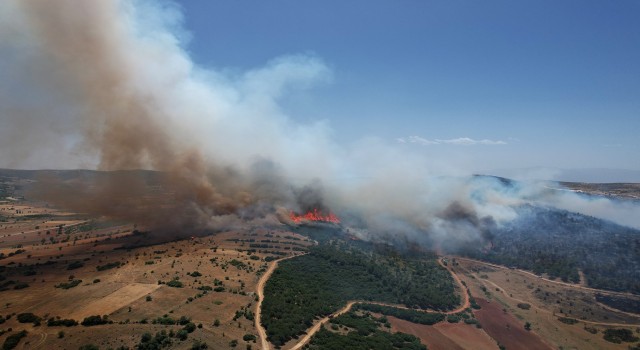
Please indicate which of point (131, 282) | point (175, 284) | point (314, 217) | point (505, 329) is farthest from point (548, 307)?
point (131, 282)

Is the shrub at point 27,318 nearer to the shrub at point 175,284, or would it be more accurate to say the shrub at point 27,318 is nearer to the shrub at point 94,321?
the shrub at point 94,321

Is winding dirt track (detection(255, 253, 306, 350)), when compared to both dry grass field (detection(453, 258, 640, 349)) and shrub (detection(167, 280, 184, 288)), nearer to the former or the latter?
shrub (detection(167, 280, 184, 288))

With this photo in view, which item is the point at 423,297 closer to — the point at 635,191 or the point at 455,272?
the point at 455,272

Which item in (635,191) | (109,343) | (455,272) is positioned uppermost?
(635,191)

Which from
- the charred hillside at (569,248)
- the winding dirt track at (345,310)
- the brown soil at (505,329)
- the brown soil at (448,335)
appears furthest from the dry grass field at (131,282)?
the charred hillside at (569,248)

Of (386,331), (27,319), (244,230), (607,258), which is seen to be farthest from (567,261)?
(27,319)

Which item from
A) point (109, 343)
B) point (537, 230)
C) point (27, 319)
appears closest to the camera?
point (109, 343)

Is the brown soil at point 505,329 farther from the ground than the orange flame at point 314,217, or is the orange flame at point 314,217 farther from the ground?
the orange flame at point 314,217
